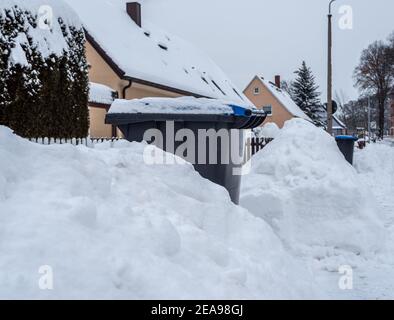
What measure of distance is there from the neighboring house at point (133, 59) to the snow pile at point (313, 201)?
9.43 metres

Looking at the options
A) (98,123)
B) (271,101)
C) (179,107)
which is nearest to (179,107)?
(179,107)

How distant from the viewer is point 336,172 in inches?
252

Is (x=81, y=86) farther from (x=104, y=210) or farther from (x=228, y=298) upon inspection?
(x=228, y=298)

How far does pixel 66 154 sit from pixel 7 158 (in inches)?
19.0

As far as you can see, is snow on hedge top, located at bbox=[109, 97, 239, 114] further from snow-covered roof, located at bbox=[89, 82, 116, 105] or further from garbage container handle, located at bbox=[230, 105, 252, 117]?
snow-covered roof, located at bbox=[89, 82, 116, 105]

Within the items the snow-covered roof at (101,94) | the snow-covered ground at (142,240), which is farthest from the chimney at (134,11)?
the snow-covered ground at (142,240)

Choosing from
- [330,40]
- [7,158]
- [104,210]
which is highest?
[330,40]

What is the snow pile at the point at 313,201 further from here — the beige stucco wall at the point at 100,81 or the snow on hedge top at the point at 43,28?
the beige stucco wall at the point at 100,81

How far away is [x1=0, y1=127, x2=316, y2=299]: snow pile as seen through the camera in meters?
2.35

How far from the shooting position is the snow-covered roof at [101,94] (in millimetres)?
13992

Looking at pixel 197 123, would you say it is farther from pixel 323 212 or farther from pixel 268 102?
pixel 268 102

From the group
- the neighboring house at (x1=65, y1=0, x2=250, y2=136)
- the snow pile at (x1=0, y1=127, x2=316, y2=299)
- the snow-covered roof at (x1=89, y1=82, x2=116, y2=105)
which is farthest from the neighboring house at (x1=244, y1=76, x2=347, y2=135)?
the snow pile at (x1=0, y1=127, x2=316, y2=299)

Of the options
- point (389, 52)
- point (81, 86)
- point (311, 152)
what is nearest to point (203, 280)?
point (311, 152)

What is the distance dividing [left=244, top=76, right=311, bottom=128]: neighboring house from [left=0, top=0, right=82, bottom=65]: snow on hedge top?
32195mm
